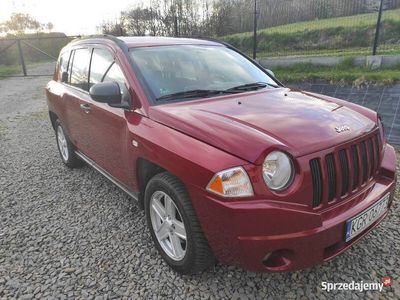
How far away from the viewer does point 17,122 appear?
339 inches

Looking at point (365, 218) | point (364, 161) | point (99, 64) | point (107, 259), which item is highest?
point (99, 64)

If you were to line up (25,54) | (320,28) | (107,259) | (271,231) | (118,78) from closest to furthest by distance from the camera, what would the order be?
(271,231) < (107,259) < (118,78) < (320,28) < (25,54)

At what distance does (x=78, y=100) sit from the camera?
402 centimetres

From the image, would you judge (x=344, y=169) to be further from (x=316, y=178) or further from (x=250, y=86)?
(x=250, y=86)

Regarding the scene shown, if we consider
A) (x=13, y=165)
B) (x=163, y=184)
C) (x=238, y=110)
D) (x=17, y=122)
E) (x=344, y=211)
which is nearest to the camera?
(x=344, y=211)

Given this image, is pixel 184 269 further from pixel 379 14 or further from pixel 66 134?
pixel 379 14

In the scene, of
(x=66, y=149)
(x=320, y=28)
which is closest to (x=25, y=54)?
(x=320, y=28)

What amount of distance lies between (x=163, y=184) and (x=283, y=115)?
3.26 ft

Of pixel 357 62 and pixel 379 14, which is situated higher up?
pixel 379 14

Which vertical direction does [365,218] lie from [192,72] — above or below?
below

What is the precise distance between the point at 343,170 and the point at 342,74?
5.76 metres

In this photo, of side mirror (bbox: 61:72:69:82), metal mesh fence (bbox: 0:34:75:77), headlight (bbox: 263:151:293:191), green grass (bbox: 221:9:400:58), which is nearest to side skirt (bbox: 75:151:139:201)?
side mirror (bbox: 61:72:69:82)

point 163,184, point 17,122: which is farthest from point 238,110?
point 17,122

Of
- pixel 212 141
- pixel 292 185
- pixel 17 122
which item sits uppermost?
A: pixel 212 141
